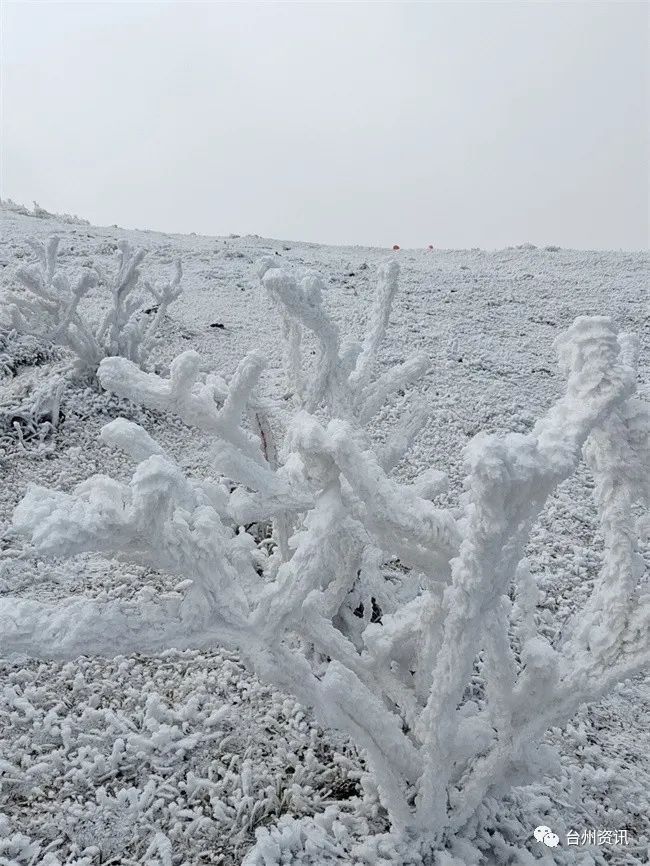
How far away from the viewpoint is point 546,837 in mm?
1298

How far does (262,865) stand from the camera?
1132 mm

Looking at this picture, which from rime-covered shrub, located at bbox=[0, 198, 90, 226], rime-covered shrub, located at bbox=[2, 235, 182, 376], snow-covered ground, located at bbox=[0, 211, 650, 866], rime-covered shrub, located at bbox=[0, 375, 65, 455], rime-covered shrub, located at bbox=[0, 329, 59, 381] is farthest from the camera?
rime-covered shrub, located at bbox=[0, 198, 90, 226]

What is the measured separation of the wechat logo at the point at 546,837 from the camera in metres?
1.29

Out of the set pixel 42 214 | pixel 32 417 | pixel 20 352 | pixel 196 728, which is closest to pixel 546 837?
pixel 196 728

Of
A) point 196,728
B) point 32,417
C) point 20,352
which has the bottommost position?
point 196,728

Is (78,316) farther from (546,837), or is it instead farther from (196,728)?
(546,837)

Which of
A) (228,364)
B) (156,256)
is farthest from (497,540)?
(156,256)

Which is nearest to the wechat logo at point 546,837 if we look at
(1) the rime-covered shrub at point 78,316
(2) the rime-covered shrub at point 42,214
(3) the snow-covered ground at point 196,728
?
(3) the snow-covered ground at point 196,728

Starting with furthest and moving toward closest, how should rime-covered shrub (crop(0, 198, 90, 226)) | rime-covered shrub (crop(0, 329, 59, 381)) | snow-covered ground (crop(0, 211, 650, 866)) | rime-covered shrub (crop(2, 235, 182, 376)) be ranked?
rime-covered shrub (crop(0, 198, 90, 226)) < rime-covered shrub (crop(0, 329, 59, 381)) < rime-covered shrub (crop(2, 235, 182, 376)) < snow-covered ground (crop(0, 211, 650, 866))

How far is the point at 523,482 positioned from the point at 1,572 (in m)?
1.81

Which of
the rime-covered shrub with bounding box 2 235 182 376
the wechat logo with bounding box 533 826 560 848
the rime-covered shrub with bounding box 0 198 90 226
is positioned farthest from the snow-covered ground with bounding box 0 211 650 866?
→ the rime-covered shrub with bounding box 0 198 90 226

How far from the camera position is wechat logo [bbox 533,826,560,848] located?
1290 mm

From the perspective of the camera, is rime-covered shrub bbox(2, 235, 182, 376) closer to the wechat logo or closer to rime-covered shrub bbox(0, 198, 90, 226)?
the wechat logo

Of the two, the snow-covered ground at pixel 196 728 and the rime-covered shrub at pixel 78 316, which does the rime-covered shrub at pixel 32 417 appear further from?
the rime-covered shrub at pixel 78 316
